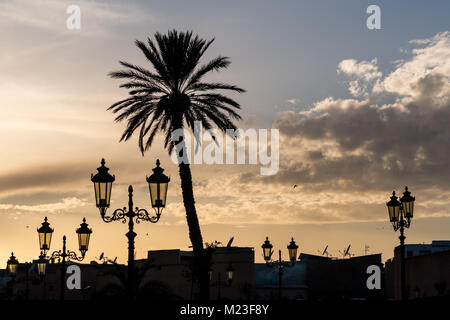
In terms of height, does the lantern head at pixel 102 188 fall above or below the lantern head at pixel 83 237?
above

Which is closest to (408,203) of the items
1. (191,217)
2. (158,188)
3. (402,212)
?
(402,212)

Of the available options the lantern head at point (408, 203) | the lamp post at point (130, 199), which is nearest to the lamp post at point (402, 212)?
the lantern head at point (408, 203)

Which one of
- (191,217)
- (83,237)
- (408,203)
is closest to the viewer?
(83,237)

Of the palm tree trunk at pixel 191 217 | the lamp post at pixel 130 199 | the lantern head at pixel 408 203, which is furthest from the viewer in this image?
the palm tree trunk at pixel 191 217

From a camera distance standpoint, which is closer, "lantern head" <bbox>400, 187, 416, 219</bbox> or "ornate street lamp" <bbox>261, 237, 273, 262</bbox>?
A: "lantern head" <bbox>400, 187, 416, 219</bbox>

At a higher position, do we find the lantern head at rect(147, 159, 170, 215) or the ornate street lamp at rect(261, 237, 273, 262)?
the lantern head at rect(147, 159, 170, 215)

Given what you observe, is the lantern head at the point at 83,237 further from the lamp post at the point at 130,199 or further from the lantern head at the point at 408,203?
the lantern head at the point at 408,203

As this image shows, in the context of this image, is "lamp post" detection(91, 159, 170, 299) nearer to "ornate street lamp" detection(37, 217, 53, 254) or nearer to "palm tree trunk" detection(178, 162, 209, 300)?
"ornate street lamp" detection(37, 217, 53, 254)

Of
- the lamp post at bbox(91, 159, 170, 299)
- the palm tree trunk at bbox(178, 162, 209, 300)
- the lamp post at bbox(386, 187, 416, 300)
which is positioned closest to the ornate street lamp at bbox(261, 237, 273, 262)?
the palm tree trunk at bbox(178, 162, 209, 300)

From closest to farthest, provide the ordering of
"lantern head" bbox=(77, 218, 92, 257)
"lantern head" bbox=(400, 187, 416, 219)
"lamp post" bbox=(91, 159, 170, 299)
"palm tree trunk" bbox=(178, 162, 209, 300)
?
"lamp post" bbox=(91, 159, 170, 299) < "lantern head" bbox=(77, 218, 92, 257) < "lantern head" bbox=(400, 187, 416, 219) < "palm tree trunk" bbox=(178, 162, 209, 300)

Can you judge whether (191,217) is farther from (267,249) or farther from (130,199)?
(130,199)

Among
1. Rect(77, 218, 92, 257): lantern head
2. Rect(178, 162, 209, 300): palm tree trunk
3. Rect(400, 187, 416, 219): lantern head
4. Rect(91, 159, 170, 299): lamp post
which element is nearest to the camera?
Rect(91, 159, 170, 299): lamp post

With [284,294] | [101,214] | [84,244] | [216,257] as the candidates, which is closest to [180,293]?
[216,257]

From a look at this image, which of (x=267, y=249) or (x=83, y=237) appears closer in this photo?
(x=83, y=237)
